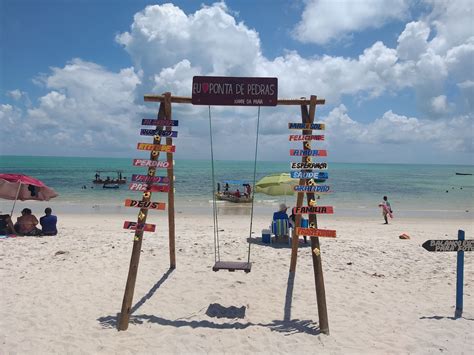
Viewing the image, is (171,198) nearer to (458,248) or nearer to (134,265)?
(134,265)

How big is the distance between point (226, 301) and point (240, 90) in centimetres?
344

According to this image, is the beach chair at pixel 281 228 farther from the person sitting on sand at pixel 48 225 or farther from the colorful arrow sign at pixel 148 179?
the person sitting on sand at pixel 48 225

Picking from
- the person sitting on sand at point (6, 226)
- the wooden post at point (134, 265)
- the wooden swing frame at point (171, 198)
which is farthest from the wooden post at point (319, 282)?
the person sitting on sand at point (6, 226)

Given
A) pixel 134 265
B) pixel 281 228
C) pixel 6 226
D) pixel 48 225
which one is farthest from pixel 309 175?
pixel 6 226

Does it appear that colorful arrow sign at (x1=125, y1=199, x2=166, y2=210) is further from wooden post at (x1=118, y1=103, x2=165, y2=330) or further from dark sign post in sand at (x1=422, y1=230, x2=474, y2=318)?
dark sign post in sand at (x1=422, y1=230, x2=474, y2=318)

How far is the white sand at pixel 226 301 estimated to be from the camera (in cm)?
500

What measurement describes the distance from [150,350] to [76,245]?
5712mm

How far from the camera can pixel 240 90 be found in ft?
19.4

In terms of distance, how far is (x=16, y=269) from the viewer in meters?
7.78

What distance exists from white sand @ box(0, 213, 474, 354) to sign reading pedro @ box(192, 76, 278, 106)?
10.7 feet

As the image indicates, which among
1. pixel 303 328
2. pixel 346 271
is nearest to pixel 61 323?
pixel 303 328

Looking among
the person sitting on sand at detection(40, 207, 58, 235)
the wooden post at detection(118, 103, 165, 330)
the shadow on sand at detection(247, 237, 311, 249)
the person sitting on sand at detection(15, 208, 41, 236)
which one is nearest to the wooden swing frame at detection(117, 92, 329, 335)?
the wooden post at detection(118, 103, 165, 330)

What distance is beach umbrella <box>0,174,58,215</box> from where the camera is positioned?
35.8ft

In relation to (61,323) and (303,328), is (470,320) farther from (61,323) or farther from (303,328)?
(61,323)
